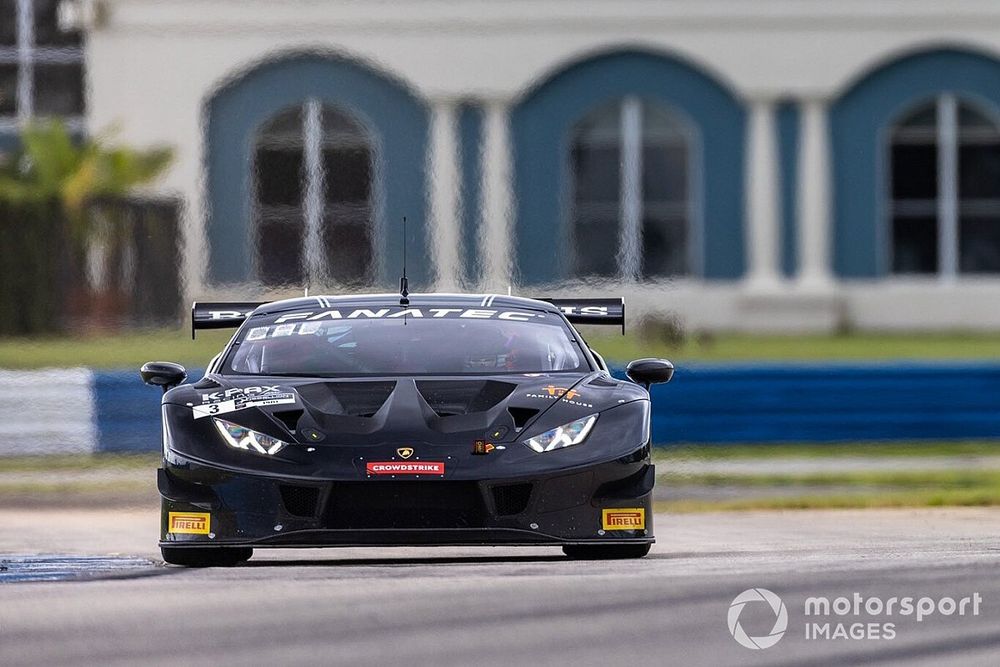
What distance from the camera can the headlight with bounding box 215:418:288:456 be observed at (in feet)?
29.0

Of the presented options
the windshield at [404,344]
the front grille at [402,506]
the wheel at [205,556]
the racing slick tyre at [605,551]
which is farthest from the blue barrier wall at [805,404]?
the front grille at [402,506]

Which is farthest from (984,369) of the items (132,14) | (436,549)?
(132,14)

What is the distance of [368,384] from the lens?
9.24 m

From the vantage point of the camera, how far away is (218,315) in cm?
1094

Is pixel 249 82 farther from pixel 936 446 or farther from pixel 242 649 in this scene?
pixel 242 649

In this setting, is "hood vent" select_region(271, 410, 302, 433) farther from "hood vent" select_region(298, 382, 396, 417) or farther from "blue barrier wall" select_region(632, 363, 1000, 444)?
"blue barrier wall" select_region(632, 363, 1000, 444)

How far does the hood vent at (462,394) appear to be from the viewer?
29.7ft

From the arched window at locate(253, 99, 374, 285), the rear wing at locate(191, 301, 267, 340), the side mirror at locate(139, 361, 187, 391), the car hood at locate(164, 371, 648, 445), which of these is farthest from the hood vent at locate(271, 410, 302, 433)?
the arched window at locate(253, 99, 374, 285)

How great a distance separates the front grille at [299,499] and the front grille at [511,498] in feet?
2.24

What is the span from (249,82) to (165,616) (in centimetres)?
2489

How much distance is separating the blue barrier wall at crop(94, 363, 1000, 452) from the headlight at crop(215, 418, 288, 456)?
877cm

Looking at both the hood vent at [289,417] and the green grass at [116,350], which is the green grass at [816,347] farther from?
the hood vent at [289,417]

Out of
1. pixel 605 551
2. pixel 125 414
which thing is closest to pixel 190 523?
pixel 605 551

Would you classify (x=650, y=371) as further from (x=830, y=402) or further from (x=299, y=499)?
(x=830, y=402)
